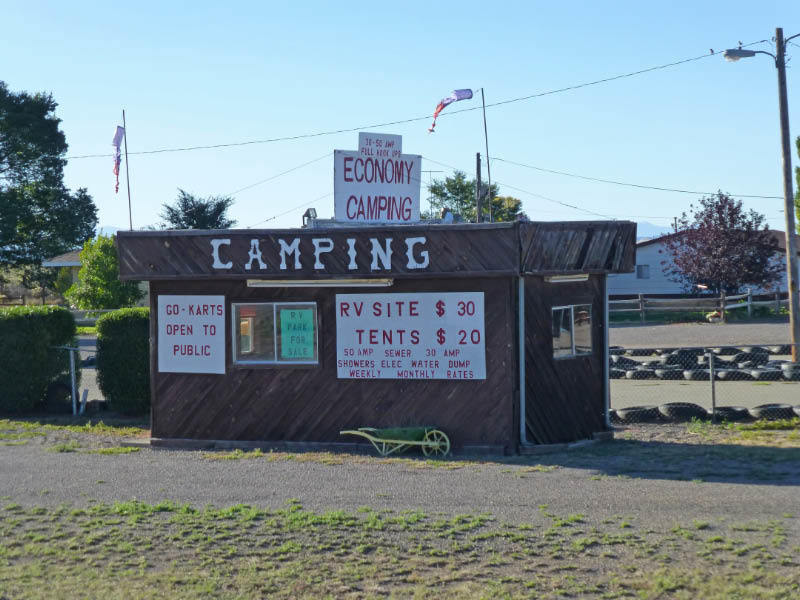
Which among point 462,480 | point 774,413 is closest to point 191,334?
point 462,480

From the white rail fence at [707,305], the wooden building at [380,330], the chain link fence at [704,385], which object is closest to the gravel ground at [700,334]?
the white rail fence at [707,305]

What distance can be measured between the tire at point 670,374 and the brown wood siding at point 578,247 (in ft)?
27.4

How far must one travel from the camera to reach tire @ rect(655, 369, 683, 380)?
2114 cm

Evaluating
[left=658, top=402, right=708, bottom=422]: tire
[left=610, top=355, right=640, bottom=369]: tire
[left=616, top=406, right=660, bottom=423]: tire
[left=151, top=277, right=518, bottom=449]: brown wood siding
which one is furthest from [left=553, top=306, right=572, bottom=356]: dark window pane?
[left=610, top=355, right=640, bottom=369]: tire

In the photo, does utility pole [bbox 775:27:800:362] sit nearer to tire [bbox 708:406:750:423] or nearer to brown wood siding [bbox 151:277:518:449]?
tire [bbox 708:406:750:423]

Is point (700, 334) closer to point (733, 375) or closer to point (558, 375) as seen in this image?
point (733, 375)

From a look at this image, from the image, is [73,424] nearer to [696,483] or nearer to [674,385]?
[696,483]

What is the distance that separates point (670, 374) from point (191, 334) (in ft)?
38.5

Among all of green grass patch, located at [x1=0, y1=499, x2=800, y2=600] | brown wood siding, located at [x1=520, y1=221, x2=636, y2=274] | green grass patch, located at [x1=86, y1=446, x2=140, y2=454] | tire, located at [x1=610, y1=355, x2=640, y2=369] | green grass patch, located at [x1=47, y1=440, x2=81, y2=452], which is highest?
brown wood siding, located at [x1=520, y1=221, x2=636, y2=274]

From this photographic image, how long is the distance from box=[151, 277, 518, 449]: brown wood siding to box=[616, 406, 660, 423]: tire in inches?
141

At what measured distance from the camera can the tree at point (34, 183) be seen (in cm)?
4881

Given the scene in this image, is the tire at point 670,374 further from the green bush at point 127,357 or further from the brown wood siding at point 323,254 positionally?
the green bush at point 127,357

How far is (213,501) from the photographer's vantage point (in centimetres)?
972

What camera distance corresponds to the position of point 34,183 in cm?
5091
